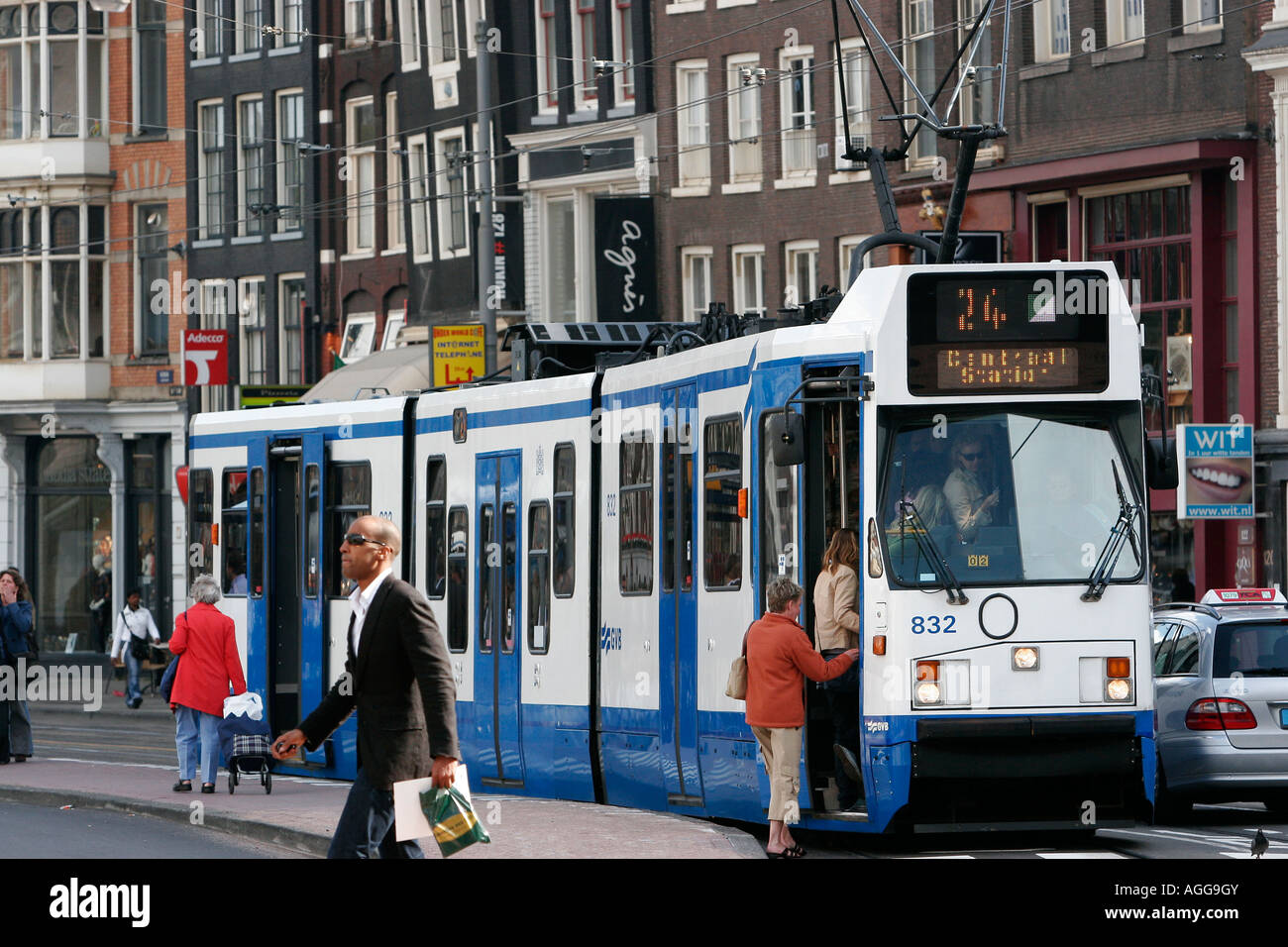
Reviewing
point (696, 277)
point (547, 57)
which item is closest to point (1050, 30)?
point (696, 277)

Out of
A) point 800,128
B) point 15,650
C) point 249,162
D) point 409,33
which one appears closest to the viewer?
point 15,650

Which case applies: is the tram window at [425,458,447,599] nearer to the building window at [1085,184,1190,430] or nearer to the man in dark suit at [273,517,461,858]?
the man in dark suit at [273,517,461,858]

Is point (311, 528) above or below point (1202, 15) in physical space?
below

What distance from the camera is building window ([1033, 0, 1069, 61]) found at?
124ft

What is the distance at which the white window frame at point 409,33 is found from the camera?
5219 centimetres

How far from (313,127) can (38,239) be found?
6.46m

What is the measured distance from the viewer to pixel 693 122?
46375mm

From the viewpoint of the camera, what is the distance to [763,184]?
44781 millimetres

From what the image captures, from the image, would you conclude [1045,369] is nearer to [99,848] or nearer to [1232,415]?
[99,848]

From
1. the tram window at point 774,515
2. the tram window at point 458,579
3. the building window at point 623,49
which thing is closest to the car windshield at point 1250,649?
the tram window at point 774,515

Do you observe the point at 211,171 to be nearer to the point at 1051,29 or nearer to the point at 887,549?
the point at 1051,29

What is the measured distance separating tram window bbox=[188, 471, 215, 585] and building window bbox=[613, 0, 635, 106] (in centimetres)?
2198

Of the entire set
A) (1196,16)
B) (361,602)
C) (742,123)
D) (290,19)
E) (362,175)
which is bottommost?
(361,602)

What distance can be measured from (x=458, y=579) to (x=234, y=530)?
167 inches
